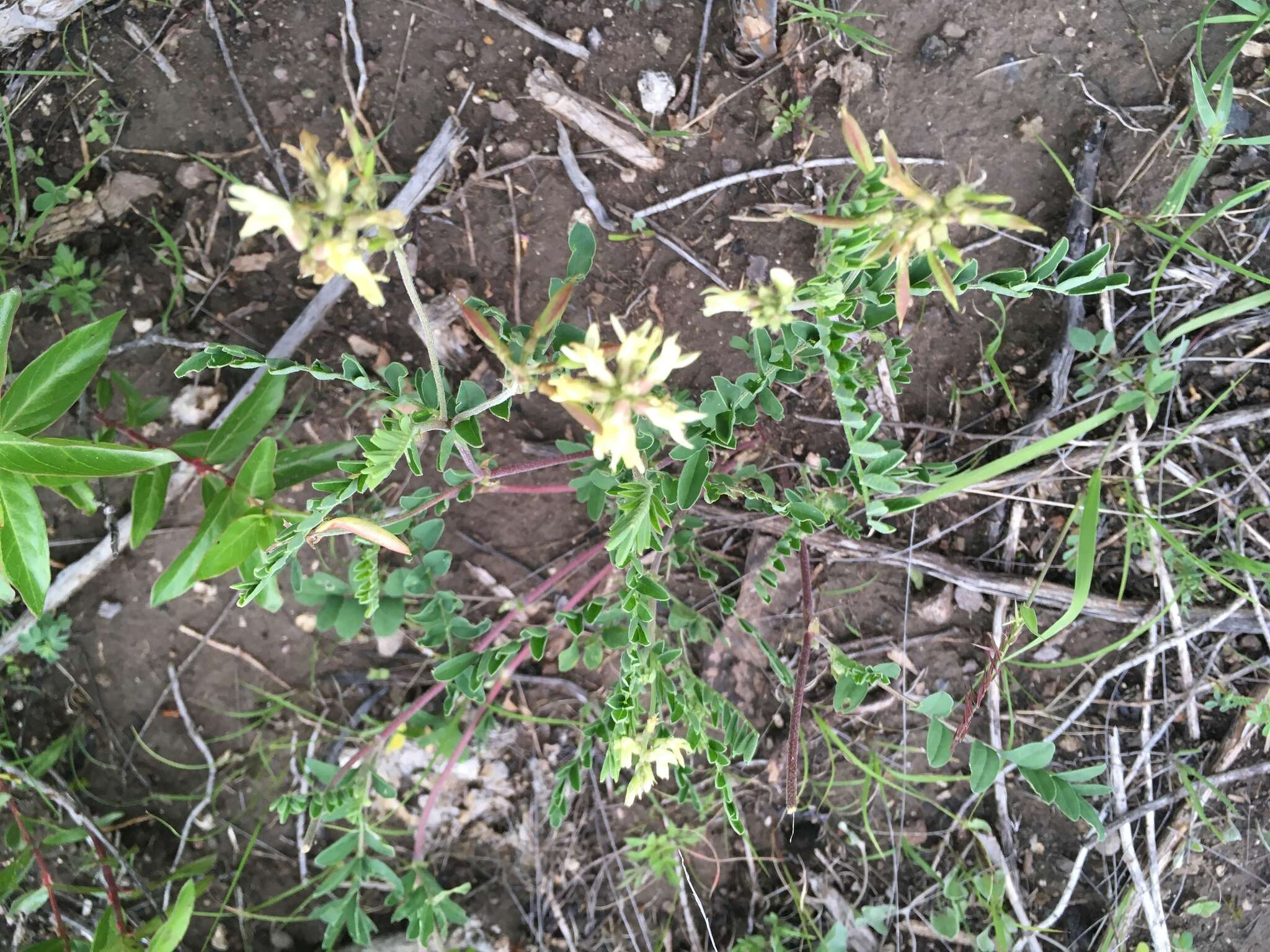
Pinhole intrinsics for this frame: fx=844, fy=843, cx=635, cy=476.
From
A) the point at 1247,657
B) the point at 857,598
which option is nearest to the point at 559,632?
the point at 857,598

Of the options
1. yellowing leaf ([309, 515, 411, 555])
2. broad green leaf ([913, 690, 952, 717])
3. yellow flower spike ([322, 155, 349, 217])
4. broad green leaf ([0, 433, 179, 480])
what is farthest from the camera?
broad green leaf ([913, 690, 952, 717])

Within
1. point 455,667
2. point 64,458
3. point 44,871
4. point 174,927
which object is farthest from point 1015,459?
point 44,871

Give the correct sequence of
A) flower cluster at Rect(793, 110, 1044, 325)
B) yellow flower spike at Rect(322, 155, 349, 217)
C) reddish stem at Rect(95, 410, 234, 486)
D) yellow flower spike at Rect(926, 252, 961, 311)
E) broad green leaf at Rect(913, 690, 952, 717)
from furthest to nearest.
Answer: reddish stem at Rect(95, 410, 234, 486) → broad green leaf at Rect(913, 690, 952, 717) → yellow flower spike at Rect(926, 252, 961, 311) → flower cluster at Rect(793, 110, 1044, 325) → yellow flower spike at Rect(322, 155, 349, 217)

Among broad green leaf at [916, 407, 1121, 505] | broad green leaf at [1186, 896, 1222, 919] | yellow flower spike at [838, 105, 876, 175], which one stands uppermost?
yellow flower spike at [838, 105, 876, 175]

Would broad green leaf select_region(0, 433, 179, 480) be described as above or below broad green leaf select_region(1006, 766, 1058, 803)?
above

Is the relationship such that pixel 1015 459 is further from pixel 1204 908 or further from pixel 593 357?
pixel 593 357

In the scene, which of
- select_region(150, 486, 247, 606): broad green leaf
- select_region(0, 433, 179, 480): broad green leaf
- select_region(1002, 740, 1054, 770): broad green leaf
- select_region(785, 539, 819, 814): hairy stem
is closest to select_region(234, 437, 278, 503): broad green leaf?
select_region(150, 486, 247, 606): broad green leaf

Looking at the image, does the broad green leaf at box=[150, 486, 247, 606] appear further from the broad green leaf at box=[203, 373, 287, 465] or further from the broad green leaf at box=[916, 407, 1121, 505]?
the broad green leaf at box=[916, 407, 1121, 505]
